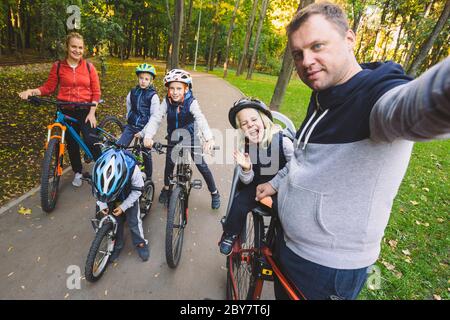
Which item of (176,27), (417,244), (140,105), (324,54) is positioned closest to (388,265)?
(417,244)

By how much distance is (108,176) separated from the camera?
2.41m

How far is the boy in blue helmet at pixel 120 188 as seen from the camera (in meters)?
2.42

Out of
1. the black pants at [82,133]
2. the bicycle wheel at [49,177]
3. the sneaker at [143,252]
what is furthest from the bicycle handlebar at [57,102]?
the sneaker at [143,252]

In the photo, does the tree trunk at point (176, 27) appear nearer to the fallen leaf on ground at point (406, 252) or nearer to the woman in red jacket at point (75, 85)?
the woman in red jacket at point (75, 85)

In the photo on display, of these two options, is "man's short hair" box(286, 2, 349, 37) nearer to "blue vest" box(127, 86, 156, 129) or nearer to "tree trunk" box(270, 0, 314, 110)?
"blue vest" box(127, 86, 156, 129)

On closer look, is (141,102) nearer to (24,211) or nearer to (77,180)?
(77,180)

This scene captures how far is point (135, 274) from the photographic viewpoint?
9.95ft

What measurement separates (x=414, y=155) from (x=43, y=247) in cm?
1130

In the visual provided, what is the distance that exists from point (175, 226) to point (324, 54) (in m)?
2.68

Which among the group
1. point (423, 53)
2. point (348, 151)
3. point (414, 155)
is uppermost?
point (423, 53)

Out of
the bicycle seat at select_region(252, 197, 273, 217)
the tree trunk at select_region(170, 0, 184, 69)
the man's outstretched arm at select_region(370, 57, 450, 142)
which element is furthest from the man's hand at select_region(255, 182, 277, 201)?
the tree trunk at select_region(170, 0, 184, 69)

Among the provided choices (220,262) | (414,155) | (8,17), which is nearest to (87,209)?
(220,262)

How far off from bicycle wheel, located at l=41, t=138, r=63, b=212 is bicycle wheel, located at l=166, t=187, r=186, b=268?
6.55ft
